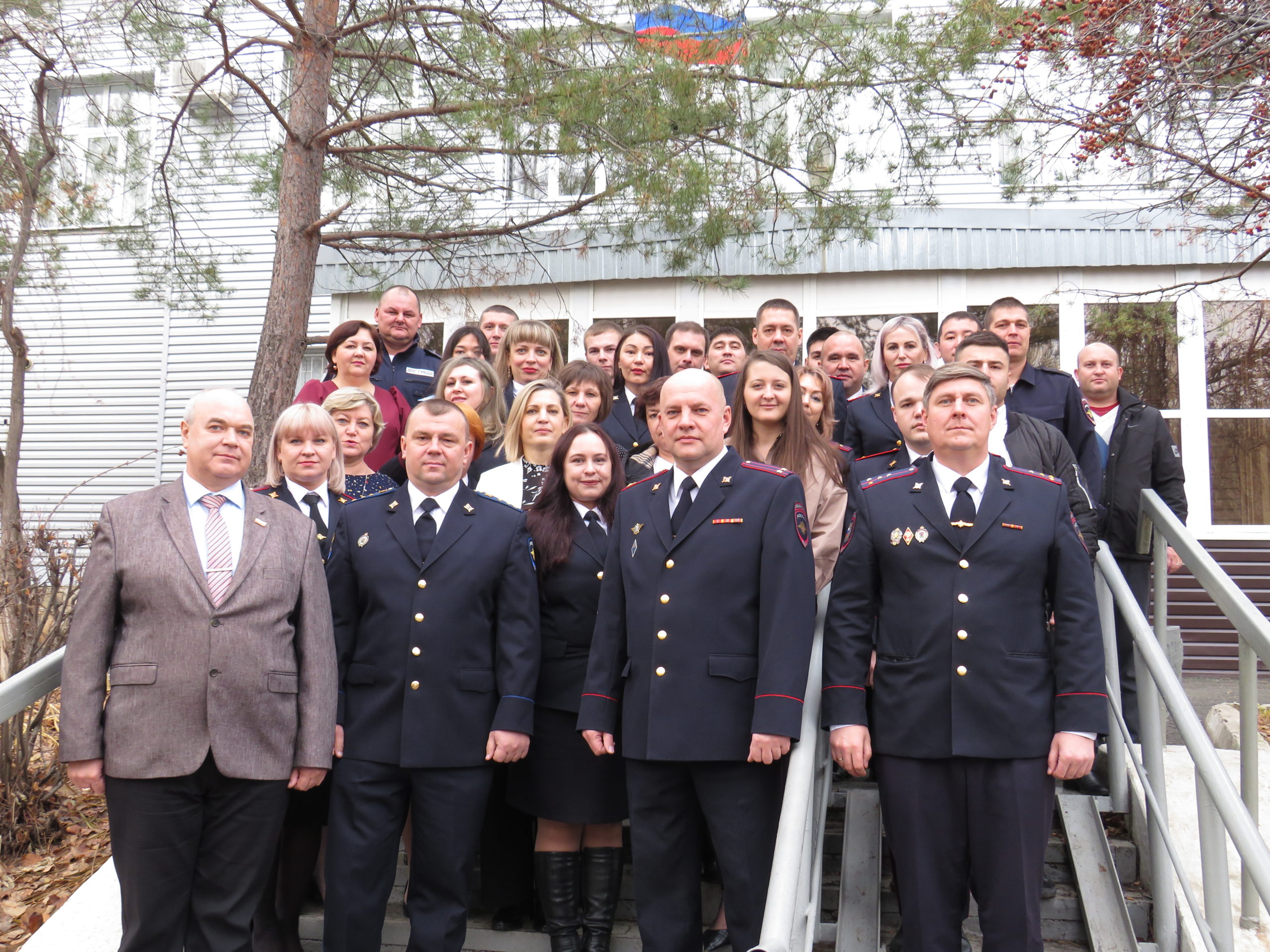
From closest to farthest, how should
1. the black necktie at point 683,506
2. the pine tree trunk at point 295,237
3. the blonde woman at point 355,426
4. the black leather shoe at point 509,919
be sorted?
1. the black necktie at point 683,506
2. the black leather shoe at point 509,919
3. the blonde woman at point 355,426
4. the pine tree trunk at point 295,237

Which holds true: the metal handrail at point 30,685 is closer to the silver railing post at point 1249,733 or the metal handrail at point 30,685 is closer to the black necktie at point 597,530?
the black necktie at point 597,530

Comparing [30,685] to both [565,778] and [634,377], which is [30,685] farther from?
[634,377]

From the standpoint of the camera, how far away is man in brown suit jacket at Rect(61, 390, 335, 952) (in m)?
3.07

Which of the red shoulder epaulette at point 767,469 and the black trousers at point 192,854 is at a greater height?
the red shoulder epaulette at point 767,469

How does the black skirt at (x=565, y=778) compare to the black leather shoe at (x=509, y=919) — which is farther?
the black leather shoe at (x=509, y=919)

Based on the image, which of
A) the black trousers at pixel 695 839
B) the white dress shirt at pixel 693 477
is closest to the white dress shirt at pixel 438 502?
the white dress shirt at pixel 693 477

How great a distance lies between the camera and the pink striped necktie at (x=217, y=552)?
10.6ft

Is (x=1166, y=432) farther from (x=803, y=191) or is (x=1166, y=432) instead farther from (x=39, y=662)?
(x=39, y=662)

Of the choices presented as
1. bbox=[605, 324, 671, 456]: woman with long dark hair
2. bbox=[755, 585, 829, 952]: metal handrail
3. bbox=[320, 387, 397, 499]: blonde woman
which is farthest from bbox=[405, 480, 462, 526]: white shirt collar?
bbox=[605, 324, 671, 456]: woman with long dark hair

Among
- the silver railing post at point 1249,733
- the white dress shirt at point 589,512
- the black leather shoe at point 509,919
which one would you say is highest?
the white dress shirt at point 589,512

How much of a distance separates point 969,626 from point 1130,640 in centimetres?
239

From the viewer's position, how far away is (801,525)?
3.34 meters

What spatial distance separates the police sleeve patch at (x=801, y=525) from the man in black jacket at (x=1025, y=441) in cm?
107

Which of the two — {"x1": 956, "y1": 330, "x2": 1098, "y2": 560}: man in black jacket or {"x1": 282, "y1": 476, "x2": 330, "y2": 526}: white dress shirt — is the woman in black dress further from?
{"x1": 956, "y1": 330, "x2": 1098, "y2": 560}: man in black jacket
